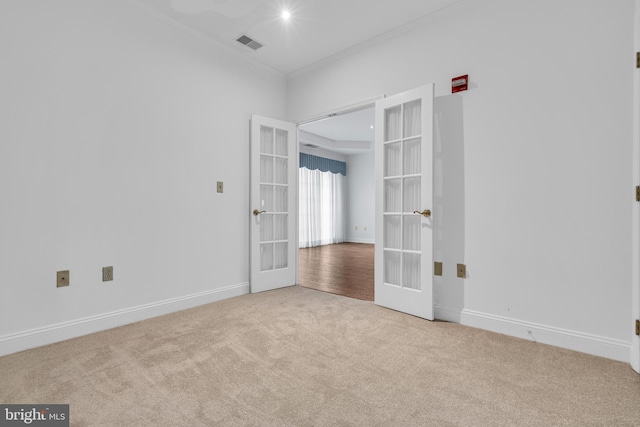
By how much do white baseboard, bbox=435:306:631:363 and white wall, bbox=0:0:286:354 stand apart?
2287mm

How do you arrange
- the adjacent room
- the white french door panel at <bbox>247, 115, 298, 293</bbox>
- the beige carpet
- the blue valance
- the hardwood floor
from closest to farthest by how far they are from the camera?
1. the beige carpet
2. the adjacent room
3. the white french door panel at <bbox>247, 115, 298, 293</bbox>
4. the hardwood floor
5. the blue valance

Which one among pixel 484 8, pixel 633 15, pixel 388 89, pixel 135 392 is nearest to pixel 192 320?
pixel 135 392

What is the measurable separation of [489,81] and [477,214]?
109cm

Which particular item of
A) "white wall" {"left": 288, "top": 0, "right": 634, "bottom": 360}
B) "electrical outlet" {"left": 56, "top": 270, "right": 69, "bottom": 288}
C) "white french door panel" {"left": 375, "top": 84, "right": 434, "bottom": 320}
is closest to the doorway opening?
"white french door panel" {"left": 375, "top": 84, "right": 434, "bottom": 320}

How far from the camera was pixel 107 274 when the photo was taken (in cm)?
252

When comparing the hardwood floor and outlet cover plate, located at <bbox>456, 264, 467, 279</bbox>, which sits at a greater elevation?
outlet cover plate, located at <bbox>456, 264, 467, 279</bbox>

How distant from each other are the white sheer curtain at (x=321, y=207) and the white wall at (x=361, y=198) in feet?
0.88

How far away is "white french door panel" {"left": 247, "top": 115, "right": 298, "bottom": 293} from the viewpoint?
359cm

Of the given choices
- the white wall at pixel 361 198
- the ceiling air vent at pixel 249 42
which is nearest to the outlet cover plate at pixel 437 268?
the ceiling air vent at pixel 249 42

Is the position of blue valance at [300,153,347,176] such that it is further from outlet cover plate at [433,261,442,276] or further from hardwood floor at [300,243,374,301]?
outlet cover plate at [433,261,442,276]

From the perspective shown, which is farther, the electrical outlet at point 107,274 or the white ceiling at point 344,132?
the white ceiling at point 344,132

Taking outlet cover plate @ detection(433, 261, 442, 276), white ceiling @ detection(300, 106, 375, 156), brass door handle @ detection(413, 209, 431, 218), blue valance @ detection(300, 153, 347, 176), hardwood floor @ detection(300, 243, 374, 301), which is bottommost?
hardwood floor @ detection(300, 243, 374, 301)

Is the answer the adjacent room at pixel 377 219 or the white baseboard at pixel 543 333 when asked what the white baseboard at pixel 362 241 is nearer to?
the adjacent room at pixel 377 219

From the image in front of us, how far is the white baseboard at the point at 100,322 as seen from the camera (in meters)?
2.09
